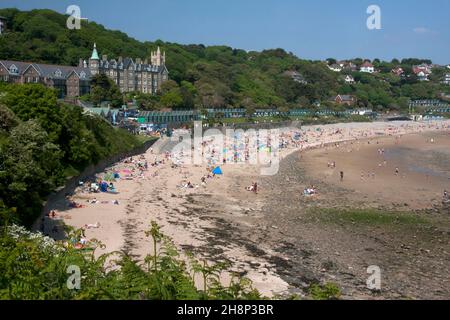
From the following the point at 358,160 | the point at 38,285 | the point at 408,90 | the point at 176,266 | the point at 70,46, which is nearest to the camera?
the point at 38,285

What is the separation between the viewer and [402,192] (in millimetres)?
30891

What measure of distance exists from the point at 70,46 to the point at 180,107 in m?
29.4

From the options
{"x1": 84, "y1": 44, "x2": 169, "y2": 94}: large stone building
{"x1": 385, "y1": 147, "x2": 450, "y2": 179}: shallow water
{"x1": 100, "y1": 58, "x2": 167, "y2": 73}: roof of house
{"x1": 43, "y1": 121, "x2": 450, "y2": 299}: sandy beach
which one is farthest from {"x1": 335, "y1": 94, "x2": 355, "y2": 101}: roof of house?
{"x1": 43, "y1": 121, "x2": 450, "y2": 299}: sandy beach

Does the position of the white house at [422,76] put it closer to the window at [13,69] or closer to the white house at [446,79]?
the white house at [446,79]

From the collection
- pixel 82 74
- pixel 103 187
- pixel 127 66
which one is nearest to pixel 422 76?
pixel 127 66

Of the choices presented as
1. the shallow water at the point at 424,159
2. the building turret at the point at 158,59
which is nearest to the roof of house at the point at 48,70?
the building turret at the point at 158,59

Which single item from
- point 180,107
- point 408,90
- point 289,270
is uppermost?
point 408,90

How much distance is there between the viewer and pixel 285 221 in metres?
22.5

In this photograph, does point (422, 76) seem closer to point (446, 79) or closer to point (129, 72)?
point (446, 79)

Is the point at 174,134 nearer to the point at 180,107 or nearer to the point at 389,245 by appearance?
the point at 180,107

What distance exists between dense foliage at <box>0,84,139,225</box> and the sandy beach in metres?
1.56

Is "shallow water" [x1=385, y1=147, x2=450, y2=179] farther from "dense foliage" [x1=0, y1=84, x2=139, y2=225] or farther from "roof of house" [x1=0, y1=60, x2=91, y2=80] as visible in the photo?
"roof of house" [x1=0, y1=60, x2=91, y2=80]

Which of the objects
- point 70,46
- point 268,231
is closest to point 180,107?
point 70,46

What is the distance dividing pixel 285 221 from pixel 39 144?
452 inches
